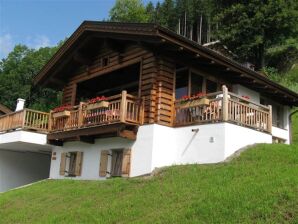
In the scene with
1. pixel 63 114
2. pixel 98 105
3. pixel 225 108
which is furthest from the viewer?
pixel 63 114

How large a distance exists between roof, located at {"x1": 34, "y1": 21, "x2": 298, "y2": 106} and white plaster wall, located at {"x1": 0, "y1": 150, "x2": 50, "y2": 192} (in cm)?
455

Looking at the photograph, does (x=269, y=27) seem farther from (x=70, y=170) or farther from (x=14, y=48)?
(x=14, y=48)

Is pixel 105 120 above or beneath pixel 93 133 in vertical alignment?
above

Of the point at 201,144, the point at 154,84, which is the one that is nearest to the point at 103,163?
the point at 154,84

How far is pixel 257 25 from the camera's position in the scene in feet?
139

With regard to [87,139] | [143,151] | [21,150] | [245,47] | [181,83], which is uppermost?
[245,47]

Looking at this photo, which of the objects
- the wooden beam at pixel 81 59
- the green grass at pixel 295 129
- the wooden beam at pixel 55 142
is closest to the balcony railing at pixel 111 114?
the wooden beam at pixel 55 142

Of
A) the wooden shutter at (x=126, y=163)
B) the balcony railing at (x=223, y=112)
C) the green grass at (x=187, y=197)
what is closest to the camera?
the green grass at (x=187, y=197)

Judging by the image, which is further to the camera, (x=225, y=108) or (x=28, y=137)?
(x=28, y=137)

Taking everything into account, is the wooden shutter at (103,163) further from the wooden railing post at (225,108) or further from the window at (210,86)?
the wooden railing post at (225,108)

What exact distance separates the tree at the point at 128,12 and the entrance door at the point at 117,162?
5224 cm

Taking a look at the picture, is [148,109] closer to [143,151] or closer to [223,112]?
[143,151]

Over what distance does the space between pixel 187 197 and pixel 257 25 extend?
35.0 meters

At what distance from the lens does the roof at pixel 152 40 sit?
14.7m
